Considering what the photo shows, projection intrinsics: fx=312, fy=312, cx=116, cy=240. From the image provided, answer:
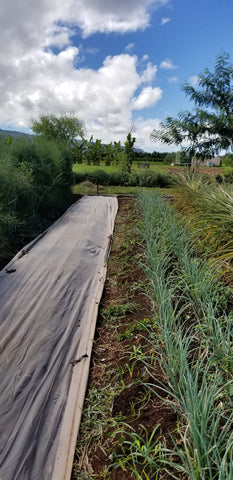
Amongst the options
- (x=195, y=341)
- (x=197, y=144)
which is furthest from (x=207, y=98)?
(x=195, y=341)

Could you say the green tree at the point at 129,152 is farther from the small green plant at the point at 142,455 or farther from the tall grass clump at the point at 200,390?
the small green plant at the point at 142,455

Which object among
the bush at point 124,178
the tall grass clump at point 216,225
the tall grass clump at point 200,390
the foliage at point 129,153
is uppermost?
the foliage at point 129,153

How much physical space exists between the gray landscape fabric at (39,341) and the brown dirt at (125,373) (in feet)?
0.47

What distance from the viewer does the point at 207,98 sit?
12.2m

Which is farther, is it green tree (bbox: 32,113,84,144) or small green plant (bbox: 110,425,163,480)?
green tree (bbox: 32,113,84,144)

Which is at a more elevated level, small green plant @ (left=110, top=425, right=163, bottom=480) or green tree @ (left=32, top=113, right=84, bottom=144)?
green tree @ (left=32, top=113, right=84, bottom=144)

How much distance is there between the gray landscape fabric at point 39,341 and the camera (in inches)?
51.0

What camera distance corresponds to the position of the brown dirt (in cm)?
122

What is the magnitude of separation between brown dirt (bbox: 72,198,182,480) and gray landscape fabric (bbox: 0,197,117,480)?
143 millimetres

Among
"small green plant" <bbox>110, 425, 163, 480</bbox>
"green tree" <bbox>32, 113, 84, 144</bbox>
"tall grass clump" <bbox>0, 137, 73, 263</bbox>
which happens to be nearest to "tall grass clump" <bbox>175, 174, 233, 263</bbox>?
"small green plant" <bbox>110, 425, 163, 480</bbox>

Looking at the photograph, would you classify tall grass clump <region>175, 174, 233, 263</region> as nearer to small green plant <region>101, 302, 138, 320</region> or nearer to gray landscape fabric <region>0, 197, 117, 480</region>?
small green plant <region>101, 302, 138, 320</region>

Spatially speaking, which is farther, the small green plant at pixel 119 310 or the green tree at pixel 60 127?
the green tree at pixel 60 127

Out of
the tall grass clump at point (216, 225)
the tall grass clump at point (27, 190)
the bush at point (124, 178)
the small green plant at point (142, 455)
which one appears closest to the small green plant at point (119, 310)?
the tall grass clump at point (216, 225)

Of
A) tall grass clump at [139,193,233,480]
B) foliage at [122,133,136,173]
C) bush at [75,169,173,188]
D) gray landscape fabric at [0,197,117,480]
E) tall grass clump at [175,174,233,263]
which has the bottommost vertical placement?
gray landscape fabric at [0,197,117,480]
